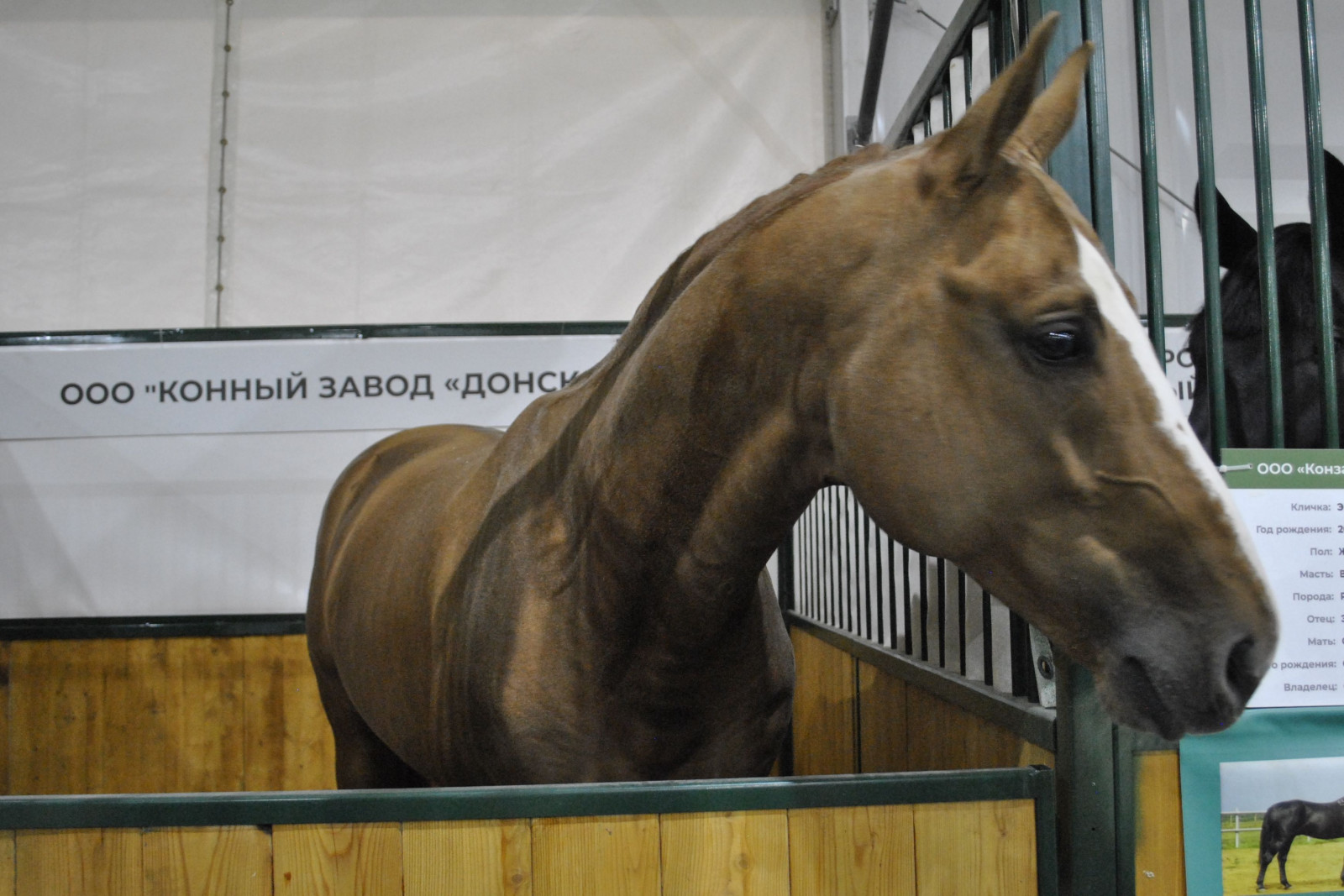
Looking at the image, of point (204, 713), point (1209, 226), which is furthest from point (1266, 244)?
point (204, 713)

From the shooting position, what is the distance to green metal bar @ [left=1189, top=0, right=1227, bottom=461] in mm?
1062

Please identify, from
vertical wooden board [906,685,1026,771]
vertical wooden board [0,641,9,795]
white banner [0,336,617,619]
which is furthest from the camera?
white banner [0,336,617,619]

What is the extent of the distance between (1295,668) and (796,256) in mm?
711

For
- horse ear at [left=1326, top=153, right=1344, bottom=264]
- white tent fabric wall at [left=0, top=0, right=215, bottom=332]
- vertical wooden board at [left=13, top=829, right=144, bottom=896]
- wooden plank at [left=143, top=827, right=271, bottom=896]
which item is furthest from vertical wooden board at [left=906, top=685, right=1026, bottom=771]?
white tent fabric wall at [left=0, top=0, right=215, bottom=332]

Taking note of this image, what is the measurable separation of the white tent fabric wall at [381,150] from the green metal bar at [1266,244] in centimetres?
298

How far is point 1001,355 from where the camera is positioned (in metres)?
0.79

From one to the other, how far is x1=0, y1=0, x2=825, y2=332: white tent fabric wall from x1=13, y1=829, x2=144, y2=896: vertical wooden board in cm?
332

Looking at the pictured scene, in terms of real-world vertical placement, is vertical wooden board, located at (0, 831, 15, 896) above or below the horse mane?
below

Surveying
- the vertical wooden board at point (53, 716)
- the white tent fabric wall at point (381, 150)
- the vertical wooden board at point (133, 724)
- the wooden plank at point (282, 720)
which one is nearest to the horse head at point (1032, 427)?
the wooden plank at point (282, 720)

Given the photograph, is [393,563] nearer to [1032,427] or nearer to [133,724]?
[1032,427]

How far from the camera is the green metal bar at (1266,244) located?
1069 millimetres

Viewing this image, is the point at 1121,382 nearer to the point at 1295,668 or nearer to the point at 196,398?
the point at 1295,668

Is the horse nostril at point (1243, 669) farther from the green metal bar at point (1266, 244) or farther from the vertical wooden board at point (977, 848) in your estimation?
the green metal bar at point (1266, 244)

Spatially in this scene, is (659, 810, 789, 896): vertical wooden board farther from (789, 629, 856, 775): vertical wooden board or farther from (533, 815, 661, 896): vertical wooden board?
(789, 629, 856, 775): vertical wooden board
